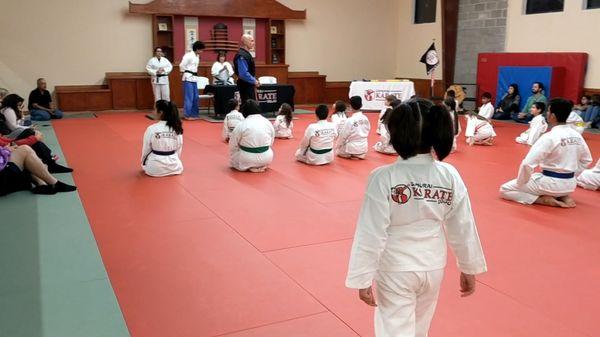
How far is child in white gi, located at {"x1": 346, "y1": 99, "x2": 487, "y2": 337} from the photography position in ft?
6.03

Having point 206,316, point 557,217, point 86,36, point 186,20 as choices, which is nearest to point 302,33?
point 186,20

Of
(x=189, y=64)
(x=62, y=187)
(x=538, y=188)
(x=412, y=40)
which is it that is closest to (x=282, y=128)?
(x=189, y=64)

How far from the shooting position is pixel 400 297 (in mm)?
1913

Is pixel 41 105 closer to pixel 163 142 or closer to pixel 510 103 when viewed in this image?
pixel 163 142

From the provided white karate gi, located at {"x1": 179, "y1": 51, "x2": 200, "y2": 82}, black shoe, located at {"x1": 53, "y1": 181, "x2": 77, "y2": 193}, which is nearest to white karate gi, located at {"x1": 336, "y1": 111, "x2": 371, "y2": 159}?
black shoe, located at {"x1": 53, "y1": 181, "x2": 77, "y2": 193}

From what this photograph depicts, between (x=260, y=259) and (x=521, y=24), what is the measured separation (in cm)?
1117

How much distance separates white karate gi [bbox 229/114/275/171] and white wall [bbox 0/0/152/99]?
804cm

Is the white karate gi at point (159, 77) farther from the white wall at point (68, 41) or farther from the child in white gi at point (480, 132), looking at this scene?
the child in white gi at point (480, 132)

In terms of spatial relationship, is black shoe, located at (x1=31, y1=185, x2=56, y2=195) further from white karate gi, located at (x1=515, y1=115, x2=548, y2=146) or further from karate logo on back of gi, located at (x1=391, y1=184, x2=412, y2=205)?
white karate gi, located at (x1=515, y1=115, x2=548, y2=146)

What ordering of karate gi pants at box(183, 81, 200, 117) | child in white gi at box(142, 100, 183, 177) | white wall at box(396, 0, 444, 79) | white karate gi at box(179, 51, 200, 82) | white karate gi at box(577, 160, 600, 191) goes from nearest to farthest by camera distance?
white karate gi at box(577, 160, 600, 191)
child in white gi at box(142, 100, 183, 177)
white karate gi at box(179, 51, 200, 82)
karate gi pants at box(183, 81, 200, 117)
white wall at box(396, 0, 444, 79)

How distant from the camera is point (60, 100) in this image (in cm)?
1255

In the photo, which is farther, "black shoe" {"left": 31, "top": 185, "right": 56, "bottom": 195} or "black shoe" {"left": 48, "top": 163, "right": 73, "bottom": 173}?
"black shoe" {"left": 48, "top": 163, "right": 73, "bottom": 173}

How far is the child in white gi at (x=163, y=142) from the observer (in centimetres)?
587

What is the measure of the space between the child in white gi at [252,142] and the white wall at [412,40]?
959 cm
